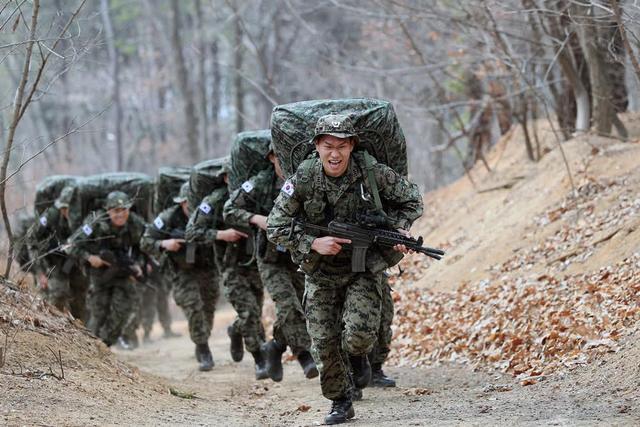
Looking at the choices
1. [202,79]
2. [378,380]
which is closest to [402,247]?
[378,380]

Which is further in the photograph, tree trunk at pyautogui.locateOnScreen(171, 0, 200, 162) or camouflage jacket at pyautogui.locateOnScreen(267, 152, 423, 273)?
tree trunk at pyautogui.locateOnScreen(171, 0, 200, 162)

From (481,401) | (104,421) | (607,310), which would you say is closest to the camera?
(104,421)

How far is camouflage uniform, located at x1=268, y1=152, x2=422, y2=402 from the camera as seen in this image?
6.82 meters

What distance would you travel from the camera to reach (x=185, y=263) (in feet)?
39.9

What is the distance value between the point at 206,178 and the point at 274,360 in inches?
107

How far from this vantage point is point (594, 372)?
7.41 m

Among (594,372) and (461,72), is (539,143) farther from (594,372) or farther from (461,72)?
(594,372)

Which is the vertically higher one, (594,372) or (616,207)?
(616,207)

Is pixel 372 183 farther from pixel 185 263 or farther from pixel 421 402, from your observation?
pixel 185 263

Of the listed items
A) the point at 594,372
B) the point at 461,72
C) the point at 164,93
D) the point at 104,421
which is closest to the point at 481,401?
the point at 594,372

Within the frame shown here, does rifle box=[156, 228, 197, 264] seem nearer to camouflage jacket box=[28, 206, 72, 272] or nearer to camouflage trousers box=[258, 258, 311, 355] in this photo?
camouflage jacket box=[28, 206, 72, 272]

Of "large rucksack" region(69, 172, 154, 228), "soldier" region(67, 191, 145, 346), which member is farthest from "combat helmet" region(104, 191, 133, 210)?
"large rucksack" region(69, 172, 154, 228)

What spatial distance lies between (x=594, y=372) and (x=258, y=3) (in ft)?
80.9

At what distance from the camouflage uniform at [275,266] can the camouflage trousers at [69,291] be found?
504 centimetres
